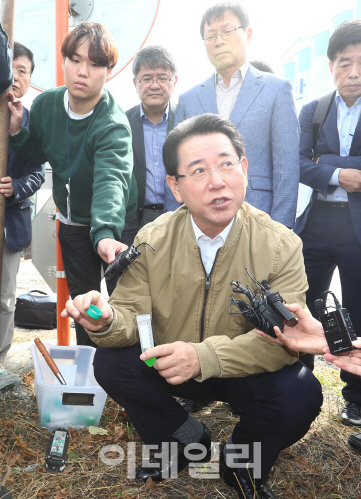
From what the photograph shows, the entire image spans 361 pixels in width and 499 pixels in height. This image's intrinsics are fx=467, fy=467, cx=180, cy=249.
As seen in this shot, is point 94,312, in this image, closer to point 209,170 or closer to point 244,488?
point 209,170

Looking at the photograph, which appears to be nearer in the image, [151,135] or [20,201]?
[20,201]

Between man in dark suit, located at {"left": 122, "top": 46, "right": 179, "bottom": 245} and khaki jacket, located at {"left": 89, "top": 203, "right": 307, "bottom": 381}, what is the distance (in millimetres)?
1049

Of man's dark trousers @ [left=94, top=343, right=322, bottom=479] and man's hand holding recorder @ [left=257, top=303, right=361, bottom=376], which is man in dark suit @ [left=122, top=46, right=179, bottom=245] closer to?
man's dark trousers @ [left=94, top=343, right=322, bottom=479]

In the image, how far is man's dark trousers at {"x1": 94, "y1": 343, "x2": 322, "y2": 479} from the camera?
6.59 ft

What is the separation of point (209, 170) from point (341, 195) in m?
1.21

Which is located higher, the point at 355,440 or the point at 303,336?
the point at 303,336

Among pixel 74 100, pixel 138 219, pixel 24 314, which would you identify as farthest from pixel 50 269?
pixel 74 100

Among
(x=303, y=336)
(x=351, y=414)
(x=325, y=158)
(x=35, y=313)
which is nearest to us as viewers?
(x=303, y=336)

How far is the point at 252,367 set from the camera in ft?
6.54

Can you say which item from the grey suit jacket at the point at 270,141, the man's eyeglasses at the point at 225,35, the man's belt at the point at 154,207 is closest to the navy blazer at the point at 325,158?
the grey suit jacket at the point at 270,141

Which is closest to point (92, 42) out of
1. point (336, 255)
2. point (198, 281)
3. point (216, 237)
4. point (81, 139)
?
point (81, 139)

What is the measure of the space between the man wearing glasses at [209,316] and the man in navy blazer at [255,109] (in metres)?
0.66

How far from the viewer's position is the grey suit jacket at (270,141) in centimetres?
290

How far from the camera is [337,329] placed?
1769 mm
